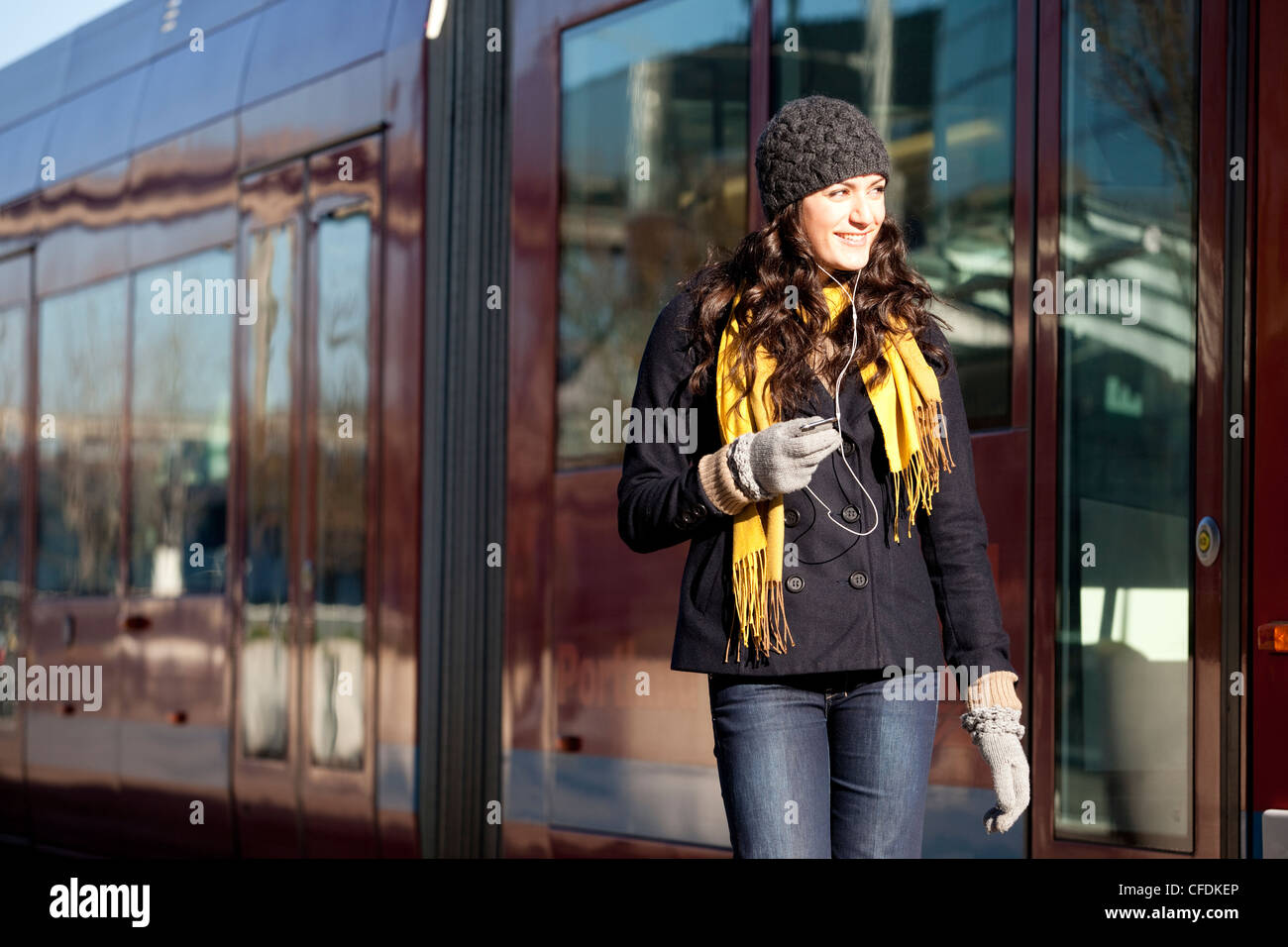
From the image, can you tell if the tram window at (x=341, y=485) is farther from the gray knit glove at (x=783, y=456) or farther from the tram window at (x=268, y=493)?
the gray knit glove at (x=783, y=456)

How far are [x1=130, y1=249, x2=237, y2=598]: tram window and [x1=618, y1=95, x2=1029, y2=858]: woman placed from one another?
14.6ft

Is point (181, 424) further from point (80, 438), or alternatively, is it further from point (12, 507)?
point (12, 507)

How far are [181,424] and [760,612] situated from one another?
5.06 m

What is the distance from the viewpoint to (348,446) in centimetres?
643

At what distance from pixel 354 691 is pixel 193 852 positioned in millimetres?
1367

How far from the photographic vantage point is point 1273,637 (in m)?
3.66

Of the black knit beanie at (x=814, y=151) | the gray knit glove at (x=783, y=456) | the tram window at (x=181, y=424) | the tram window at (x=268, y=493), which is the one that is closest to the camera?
the gray knit glove at (x=783, y=456)

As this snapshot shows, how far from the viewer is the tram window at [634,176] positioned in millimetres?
5086

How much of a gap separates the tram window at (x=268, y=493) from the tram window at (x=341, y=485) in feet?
0.70

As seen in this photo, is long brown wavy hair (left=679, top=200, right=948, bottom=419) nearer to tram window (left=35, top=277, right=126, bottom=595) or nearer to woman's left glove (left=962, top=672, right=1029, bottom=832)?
Result: woman's left glove (left=962, top=672, right=1029, bottom=832)

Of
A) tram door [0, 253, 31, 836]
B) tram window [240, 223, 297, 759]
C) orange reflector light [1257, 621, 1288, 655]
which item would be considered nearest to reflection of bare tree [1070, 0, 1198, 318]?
orange reflector light [1257, 621, 1288, 655]

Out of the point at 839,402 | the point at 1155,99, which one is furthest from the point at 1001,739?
the point at 1155,99

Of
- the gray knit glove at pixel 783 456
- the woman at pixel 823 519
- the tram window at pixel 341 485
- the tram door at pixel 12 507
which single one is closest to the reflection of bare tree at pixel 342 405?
the tram window at pixel 341 485

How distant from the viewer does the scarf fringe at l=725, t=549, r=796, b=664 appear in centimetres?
280
